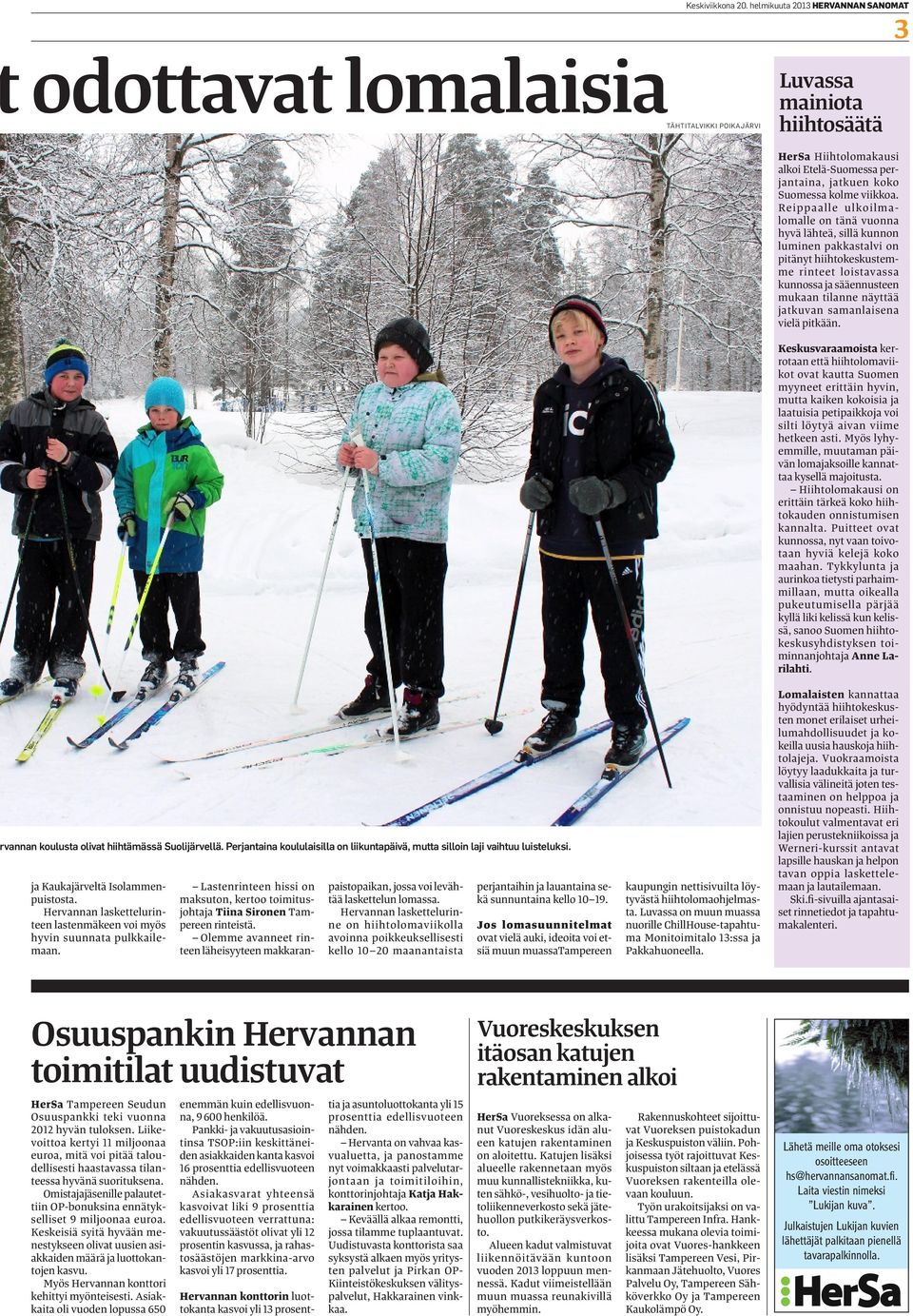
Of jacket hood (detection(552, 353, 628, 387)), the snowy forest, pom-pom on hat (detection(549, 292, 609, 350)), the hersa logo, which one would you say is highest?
the snowy forest

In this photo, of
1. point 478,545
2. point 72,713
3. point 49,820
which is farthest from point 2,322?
point 49,820

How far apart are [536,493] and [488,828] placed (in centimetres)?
129

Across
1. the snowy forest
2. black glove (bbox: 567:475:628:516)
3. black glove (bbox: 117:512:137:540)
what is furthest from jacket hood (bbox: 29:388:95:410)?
the snowy forest

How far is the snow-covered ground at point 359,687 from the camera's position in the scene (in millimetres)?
3193

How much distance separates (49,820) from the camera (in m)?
3.10

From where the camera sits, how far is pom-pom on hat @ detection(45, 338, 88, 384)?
409 centimetres

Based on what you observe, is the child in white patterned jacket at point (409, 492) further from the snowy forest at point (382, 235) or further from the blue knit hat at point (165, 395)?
the snowy forest at point (382, 235)

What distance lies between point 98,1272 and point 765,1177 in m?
2.07

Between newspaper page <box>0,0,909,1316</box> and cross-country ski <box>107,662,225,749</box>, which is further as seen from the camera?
cross-country ski <box>107,662,225,749</box>

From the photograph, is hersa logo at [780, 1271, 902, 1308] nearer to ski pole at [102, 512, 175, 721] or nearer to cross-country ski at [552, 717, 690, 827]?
cross-country ski at [552, 717, 690, 827]

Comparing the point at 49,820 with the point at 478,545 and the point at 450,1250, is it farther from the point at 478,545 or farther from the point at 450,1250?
the point at 478,545

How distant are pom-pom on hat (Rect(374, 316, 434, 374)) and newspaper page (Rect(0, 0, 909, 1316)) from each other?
1 centimetres

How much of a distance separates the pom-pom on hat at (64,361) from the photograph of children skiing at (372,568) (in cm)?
2

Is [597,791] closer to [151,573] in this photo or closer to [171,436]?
[151,573]
